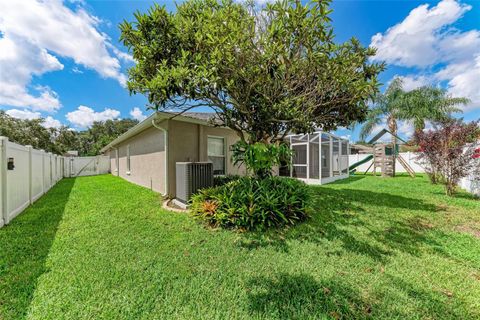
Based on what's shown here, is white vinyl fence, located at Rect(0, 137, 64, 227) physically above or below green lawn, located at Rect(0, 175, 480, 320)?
above

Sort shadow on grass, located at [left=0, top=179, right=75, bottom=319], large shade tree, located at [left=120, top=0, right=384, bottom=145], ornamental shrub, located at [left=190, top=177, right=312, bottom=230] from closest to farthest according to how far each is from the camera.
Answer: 1. shadow on grass, located at [left=0, top=179, right=75, bottom=319]
2. large shade tree, located at [left=120, top=0, right=384, bottom=145]
3. ornamental shrub, located at [left=190, top=177, right=312, bottom=230]

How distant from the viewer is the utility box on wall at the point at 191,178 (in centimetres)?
630

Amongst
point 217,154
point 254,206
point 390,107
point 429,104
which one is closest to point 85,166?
point 217,154

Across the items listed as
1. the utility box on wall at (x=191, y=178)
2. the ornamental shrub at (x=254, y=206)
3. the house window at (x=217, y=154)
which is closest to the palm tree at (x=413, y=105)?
the house window at (x=217, y=154)

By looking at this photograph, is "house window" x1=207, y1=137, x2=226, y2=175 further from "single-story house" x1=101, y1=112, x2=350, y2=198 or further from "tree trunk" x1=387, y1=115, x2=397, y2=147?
"tree trunk" x1=387, y1=115, x2=397, y2=147

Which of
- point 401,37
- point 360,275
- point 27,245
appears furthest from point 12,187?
point 401,37

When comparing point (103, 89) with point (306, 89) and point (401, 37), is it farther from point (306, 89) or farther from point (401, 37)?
point (401, 37)

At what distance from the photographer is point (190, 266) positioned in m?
3.13

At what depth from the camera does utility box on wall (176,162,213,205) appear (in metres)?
6.30

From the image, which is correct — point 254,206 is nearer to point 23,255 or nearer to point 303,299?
point 303,299

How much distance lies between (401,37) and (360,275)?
9943 mm

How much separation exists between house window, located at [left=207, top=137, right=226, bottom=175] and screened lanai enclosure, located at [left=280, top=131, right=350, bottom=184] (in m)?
3.97

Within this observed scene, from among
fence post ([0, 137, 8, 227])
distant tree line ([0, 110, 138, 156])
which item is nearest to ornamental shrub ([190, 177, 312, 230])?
fence post ([0, 137, 8, 227])

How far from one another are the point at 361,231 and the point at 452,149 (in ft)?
19.9
